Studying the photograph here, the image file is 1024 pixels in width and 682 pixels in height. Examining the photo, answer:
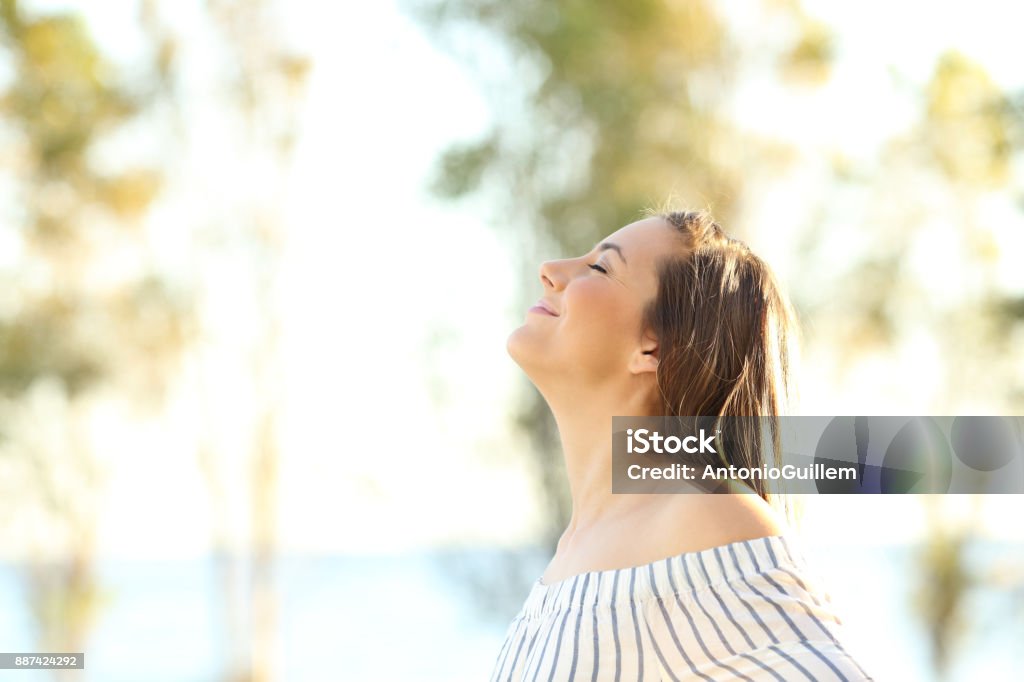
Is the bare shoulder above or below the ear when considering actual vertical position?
below

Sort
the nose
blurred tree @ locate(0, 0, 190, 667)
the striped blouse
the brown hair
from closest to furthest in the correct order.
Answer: the striped blouse, the brown hair, the nose, blurred tree @ locate(0, 0, 190, 667)

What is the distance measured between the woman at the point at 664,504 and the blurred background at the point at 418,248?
485 centimetres

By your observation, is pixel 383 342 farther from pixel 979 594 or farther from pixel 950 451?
pixel 950 451

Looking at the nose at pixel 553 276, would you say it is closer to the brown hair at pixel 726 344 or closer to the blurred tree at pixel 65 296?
the brown hair at pixel 726 344

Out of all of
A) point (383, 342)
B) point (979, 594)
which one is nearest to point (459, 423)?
point (383, 342)

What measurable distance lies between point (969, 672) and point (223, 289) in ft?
17.1

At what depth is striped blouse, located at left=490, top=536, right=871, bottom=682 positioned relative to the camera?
3.21 ft

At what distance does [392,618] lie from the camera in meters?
16.6

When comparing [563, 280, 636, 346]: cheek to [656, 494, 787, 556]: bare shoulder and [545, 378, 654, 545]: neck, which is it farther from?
[656, 494, 787, 556]: bare shoulder

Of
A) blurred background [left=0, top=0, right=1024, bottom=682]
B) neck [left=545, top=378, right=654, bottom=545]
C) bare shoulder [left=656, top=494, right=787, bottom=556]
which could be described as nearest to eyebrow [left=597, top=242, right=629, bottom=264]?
neck [left=545, top=378, right=654, bottom=545]

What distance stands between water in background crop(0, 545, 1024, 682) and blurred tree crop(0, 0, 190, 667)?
360 mm

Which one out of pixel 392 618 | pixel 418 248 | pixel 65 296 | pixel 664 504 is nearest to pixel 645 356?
pixel 664 504

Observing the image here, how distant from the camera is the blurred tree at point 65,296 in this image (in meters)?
6.99

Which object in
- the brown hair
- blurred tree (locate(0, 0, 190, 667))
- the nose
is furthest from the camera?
blurred tree (locate(0, 0, 190, 667))
